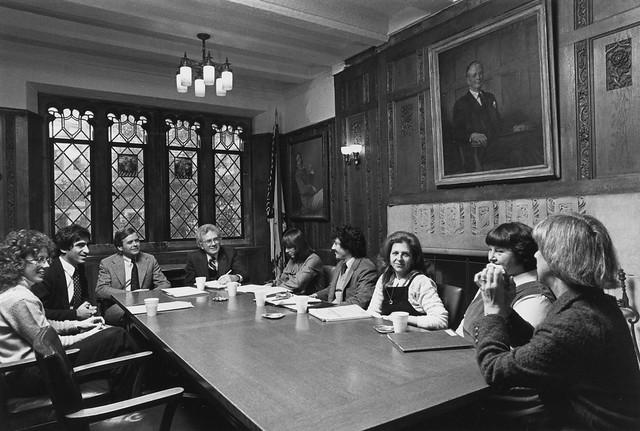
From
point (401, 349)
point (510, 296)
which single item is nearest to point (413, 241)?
point (401, 349)

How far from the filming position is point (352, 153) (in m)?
6.16

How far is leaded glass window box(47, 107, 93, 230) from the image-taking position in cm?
667

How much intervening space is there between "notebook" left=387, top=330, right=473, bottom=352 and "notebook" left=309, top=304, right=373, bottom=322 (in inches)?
17.5

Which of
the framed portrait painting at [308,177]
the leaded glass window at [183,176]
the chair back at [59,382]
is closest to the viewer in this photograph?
the chair back at [59,382]

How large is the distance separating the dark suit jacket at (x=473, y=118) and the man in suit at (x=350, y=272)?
1.53 m

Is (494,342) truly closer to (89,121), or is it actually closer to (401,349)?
(401,349)

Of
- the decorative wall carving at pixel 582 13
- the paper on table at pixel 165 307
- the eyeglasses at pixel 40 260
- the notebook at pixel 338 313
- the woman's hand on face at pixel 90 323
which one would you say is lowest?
the woman's hand on face at pixel 90 323

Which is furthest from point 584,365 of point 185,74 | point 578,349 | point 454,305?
point 185,74

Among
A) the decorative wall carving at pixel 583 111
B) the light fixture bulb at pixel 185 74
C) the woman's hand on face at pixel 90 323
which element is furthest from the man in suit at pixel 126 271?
the decorative wall carving at pixel 583 111

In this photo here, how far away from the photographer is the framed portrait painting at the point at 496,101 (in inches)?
153

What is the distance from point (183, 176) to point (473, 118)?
189 inches

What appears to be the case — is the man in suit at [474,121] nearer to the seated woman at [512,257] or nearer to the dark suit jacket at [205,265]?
the seated woman at [512,257]

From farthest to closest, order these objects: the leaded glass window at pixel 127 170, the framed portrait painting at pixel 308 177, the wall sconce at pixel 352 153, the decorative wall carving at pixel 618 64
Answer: the leaded glass window at pixel 127 170 < the framed portrait painting at pixel 308 177 < the wall sconce at pixel 352 153 < the decorative wall carving at pixel 618 64

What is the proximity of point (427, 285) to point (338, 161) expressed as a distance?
3867 mm
